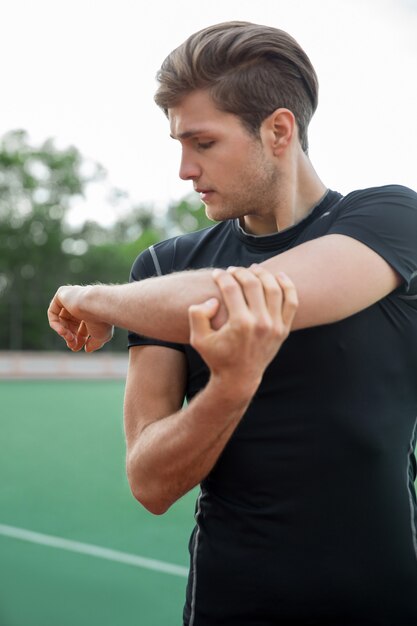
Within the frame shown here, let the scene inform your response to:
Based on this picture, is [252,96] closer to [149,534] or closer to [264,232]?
[264,232]

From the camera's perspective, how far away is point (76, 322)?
7.90 ft

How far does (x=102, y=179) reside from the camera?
6366 centimetres

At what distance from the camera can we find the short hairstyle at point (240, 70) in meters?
2.31

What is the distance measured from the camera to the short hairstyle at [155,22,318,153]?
231cm

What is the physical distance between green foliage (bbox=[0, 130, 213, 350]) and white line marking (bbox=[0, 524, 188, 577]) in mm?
39259

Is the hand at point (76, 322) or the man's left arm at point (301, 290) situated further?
the hand at point (76, 322)

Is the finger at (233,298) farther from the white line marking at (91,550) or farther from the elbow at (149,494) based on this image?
the white line marking at (91,550)

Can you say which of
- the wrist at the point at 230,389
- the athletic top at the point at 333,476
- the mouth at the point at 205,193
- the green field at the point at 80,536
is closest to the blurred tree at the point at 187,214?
the green field at the point at 80,536

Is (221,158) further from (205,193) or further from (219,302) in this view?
(219,302)

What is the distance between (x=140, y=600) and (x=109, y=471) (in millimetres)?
5666

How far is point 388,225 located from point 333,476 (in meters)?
0.61

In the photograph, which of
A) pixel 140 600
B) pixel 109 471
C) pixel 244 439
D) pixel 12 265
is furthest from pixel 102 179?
pixel 244 439

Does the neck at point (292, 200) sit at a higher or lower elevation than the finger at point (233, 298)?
higher

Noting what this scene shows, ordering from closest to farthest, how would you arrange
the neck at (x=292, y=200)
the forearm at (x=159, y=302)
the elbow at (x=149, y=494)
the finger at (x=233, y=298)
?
the finger at (x=233, y=298) → the forearm at (x=159, y=302) → the elbow at (x=149, y=494) → the neck at (x=292, y=200)
